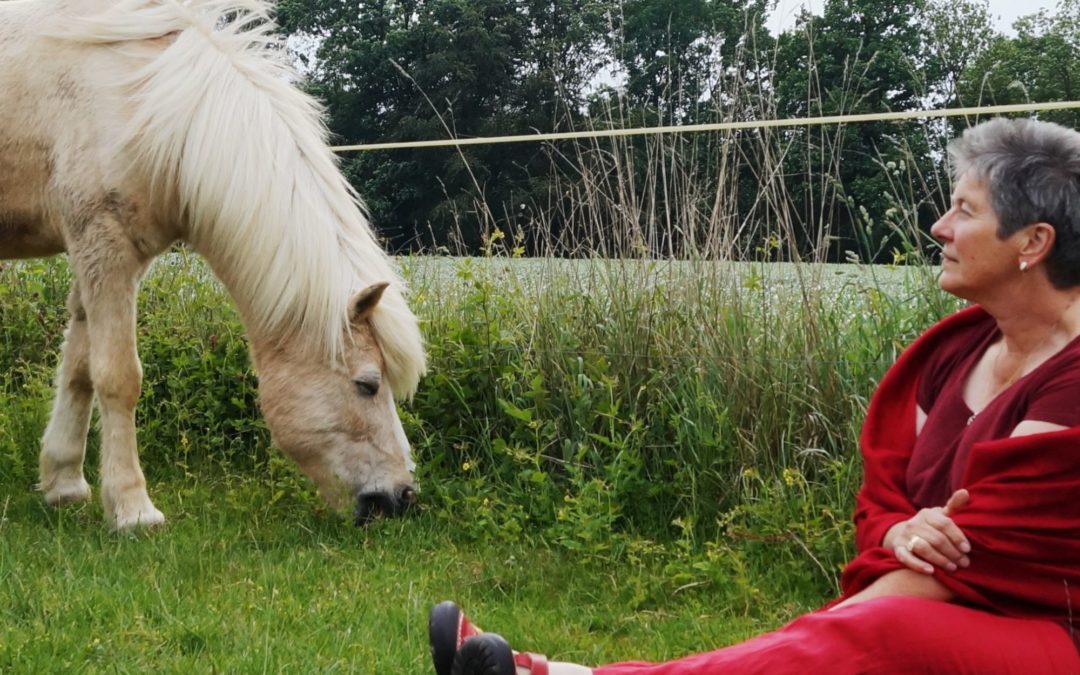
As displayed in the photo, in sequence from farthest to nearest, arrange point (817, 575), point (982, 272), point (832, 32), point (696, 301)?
point (832, 32) < point (696, 301) < point (817, 575) < point (982, 272)

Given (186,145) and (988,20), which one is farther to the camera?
(988,20)

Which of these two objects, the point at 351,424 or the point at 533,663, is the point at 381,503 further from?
the point at 533,663

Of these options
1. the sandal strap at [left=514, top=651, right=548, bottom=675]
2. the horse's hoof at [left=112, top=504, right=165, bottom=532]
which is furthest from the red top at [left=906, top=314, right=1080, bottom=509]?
the horse's hoof at [left=112, top=504, right=165, bottom=532]

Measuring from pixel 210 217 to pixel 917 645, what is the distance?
3.26 m

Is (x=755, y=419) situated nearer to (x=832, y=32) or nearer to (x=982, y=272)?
(x=982, y=272)

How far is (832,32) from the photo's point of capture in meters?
9.16

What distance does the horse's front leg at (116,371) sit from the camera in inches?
172

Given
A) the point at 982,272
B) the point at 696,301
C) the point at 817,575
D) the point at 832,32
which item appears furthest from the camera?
the point at 832,32

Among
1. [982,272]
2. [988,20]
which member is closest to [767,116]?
[988,20]

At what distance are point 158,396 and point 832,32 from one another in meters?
6.28

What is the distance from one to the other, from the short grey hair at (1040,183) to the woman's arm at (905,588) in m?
0.66

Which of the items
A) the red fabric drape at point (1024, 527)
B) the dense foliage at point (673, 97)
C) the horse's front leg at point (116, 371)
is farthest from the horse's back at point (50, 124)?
the red fabric drape at point (1024, 527)

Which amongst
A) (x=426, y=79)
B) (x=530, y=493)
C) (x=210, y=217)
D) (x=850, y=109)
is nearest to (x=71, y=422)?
(x=210, y=217)

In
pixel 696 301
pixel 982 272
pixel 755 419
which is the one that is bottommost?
pixel 755 419
